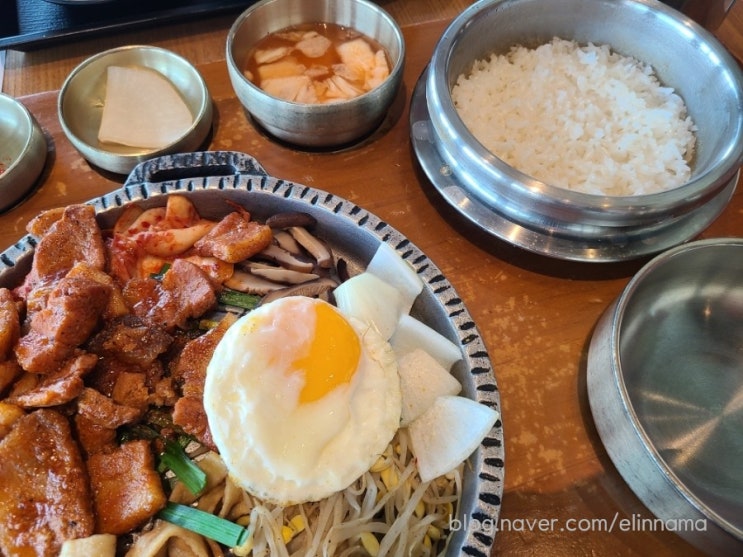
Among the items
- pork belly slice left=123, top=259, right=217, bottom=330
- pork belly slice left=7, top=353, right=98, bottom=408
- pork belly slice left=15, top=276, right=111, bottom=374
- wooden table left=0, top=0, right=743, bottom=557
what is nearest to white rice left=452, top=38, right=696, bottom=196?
wooden table left=0, top=0, right=743, bottom=557

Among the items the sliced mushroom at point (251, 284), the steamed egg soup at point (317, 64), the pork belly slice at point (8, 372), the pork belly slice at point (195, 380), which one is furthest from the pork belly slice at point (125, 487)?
the steamed egg soup at point (317, 64)

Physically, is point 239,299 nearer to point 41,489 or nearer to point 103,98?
point 41,489

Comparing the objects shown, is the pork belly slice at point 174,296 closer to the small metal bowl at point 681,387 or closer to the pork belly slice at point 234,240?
the pork belly slice at point 234,240

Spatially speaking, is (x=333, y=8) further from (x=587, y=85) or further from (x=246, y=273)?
(x=246, y=273)

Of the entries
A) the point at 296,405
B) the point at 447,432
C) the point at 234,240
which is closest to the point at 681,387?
the point at 447,432

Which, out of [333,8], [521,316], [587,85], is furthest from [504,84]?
[521,316]

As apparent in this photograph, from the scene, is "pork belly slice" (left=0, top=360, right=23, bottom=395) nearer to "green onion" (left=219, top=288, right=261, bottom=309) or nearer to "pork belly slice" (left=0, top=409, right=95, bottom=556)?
"pork belly slice" (left=0, top=409, right=95, bottom=556)
